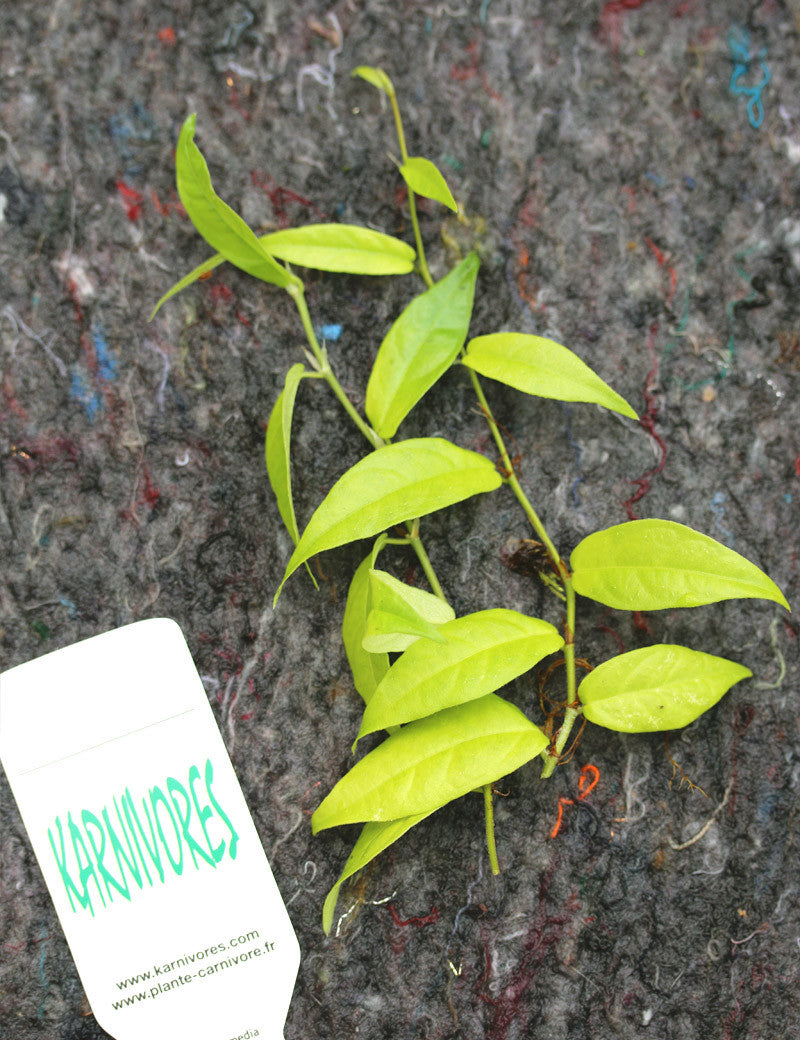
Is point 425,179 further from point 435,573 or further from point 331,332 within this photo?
point 435,573

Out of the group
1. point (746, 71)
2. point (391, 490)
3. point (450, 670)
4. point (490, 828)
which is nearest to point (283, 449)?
point (391, 490)

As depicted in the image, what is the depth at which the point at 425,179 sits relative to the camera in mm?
583

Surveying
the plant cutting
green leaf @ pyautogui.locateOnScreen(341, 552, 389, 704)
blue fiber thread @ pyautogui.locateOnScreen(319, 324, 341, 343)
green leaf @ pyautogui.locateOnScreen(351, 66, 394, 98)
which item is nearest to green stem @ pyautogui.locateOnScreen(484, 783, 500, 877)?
the plant cutting

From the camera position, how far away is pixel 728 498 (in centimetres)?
63

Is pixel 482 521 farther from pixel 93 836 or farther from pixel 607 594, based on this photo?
pixel 93 836

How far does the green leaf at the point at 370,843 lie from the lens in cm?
51

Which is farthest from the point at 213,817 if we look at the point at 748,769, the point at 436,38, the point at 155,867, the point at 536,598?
the point at 436,38

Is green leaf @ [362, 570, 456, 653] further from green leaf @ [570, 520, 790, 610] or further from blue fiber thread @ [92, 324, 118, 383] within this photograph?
blue fiber thread @ [92, 324, 118, 383]

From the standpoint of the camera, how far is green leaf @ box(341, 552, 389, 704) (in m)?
0.54

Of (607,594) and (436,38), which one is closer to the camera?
(607,594)

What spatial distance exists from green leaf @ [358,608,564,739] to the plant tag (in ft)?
0.52

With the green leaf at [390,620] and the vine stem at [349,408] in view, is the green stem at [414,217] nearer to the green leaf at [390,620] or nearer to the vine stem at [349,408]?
the vine stem at [349,408]

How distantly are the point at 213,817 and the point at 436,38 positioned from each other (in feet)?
2.16

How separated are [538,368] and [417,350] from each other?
0.30ft
